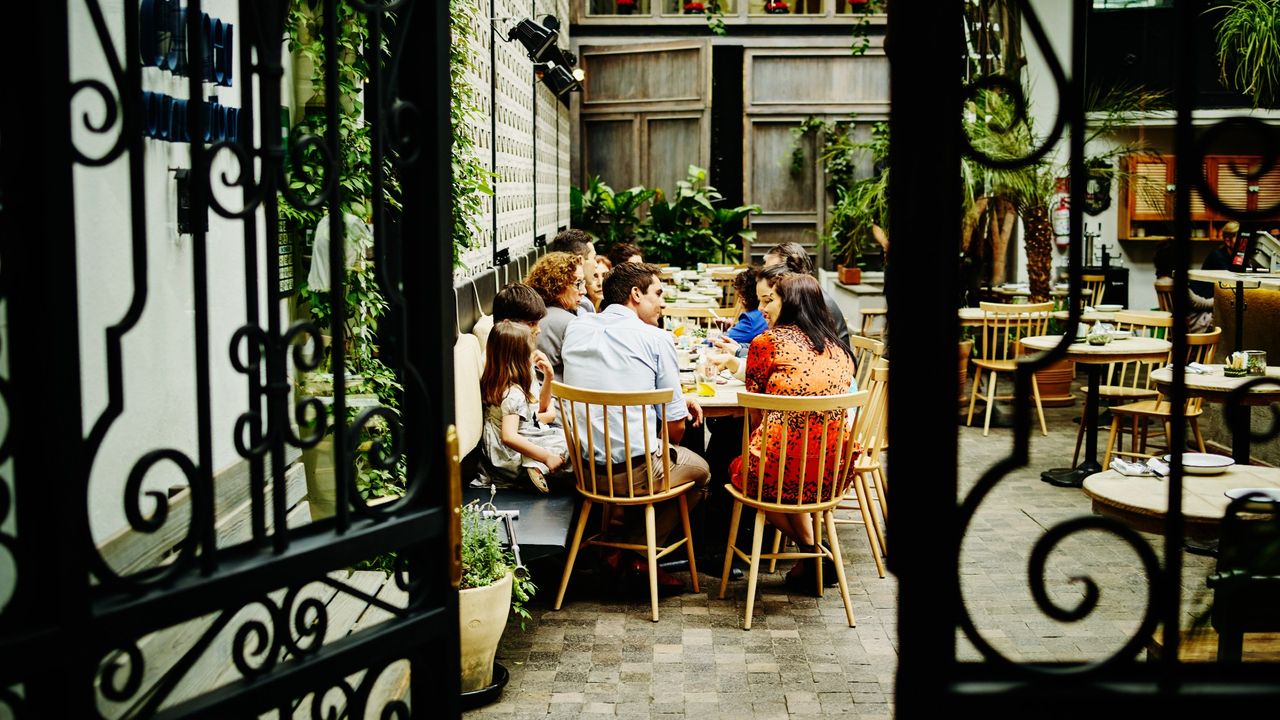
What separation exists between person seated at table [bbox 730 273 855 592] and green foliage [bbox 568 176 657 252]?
832cm

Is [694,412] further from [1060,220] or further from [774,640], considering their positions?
[1060,220]

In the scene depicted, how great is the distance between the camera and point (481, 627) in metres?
3.53

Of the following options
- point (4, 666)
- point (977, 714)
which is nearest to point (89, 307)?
point (4, 666)

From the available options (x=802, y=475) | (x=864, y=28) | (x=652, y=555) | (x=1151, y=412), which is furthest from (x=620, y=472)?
(x=864, y=28)

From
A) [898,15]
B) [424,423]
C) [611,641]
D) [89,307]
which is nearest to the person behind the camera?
[898,15]

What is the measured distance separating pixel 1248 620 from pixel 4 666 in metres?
2.70

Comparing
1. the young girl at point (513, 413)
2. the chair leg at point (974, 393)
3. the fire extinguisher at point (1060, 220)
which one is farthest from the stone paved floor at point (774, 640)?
the fire extinguisher at point (1060, 220)

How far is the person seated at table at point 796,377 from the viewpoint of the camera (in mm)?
4414

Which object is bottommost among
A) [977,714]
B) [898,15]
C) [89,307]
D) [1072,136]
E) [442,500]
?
[977,714]

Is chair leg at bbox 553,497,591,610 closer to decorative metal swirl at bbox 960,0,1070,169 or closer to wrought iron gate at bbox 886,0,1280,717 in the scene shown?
wrought iron gate at bbox 886,0,1280,717

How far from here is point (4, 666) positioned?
1.22 meters

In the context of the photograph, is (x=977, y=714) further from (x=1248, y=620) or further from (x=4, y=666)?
(x=1248, y=620)

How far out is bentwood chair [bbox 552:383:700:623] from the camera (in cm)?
433

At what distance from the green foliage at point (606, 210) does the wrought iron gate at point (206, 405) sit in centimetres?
1100
